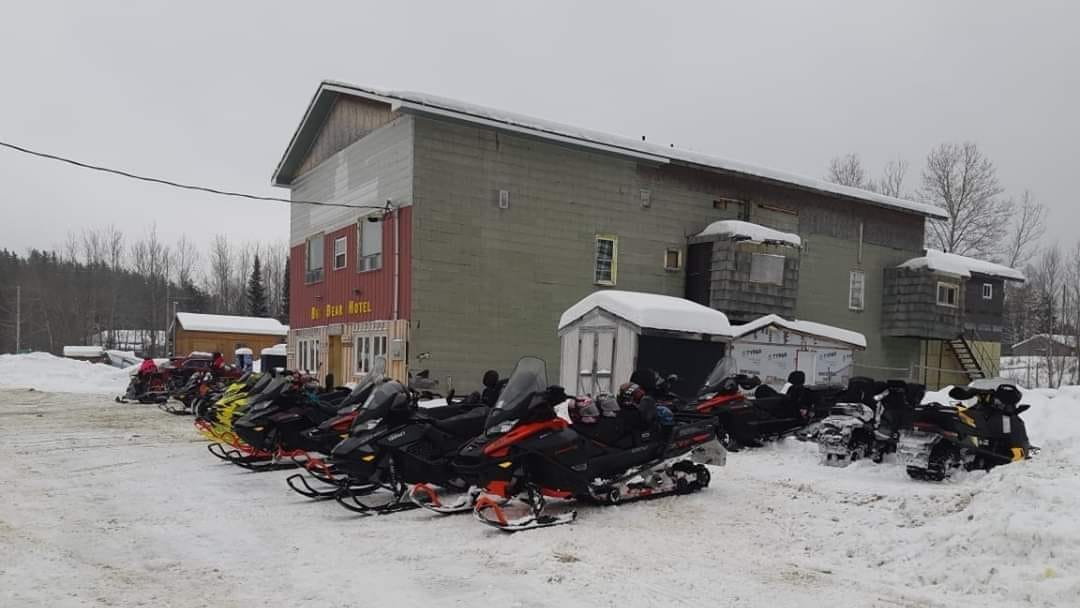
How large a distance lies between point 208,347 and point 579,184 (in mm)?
32614

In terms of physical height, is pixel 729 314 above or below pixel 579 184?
below

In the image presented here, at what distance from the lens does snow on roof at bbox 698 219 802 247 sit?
19.9m

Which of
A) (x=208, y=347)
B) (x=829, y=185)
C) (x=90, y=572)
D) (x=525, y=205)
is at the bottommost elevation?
(x=208, y=347)

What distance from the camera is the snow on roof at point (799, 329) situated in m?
17.2

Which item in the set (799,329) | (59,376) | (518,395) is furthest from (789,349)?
(59,376)

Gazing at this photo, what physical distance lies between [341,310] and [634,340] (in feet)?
31.1

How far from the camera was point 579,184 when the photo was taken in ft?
62.0

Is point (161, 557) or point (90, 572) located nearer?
point (90, 572)

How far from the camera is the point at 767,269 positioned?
2091 centimetres

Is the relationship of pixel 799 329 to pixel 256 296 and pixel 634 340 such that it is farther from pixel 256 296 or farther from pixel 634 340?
pixel 256 296

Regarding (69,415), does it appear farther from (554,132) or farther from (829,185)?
(829,185)

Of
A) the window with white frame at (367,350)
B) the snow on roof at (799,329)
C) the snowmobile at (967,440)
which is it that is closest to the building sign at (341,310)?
the window with white frame at (367,350)

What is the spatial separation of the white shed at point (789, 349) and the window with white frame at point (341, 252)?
10.1 metres

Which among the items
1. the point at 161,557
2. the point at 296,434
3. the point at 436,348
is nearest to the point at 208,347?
the point at 436,348
